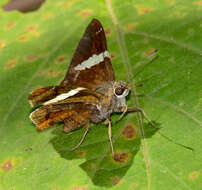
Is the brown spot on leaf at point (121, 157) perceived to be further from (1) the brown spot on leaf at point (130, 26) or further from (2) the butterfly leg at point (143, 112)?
(1) the brown spot on leaf at point (130, 26)

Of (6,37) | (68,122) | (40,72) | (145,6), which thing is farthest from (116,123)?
(6,37)

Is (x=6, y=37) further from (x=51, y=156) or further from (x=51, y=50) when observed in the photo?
(x=51, y=156)

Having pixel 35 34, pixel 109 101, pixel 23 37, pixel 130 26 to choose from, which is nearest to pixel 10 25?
pixel 23 37

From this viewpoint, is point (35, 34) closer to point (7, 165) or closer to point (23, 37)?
point (23, 37)

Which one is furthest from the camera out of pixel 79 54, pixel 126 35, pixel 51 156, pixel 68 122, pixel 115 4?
pixel 115 4

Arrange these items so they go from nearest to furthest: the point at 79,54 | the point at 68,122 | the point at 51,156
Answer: the point at 51,156 → the point at 68,122 → the point at 79,54

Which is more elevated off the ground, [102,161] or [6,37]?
[6,37]

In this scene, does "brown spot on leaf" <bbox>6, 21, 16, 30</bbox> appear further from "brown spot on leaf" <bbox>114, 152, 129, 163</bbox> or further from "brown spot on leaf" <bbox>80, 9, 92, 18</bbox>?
"brown spot on leaf" <bbox>114, 152, 129, 163</bbox>
